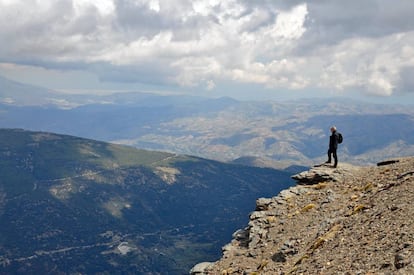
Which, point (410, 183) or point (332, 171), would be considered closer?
point (410, 183)

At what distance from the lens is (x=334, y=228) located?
32.7 m

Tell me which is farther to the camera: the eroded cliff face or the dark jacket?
the dark jacket

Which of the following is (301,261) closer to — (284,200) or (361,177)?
(284,200)

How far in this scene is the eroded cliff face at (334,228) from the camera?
1005 inches

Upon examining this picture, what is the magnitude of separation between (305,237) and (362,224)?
5.20m

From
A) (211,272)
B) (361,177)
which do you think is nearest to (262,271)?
(211,272)

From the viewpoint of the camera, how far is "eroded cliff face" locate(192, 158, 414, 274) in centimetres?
2553

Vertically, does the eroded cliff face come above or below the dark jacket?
below

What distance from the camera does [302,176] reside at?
160 feet

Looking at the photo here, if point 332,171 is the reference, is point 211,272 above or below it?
below

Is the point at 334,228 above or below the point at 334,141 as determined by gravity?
below

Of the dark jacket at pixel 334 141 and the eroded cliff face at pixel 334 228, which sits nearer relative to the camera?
the eroded cliff face at pixel 334 228

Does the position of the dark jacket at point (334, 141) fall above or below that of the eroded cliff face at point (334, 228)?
above

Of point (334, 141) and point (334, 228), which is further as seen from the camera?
point (334, 141)
